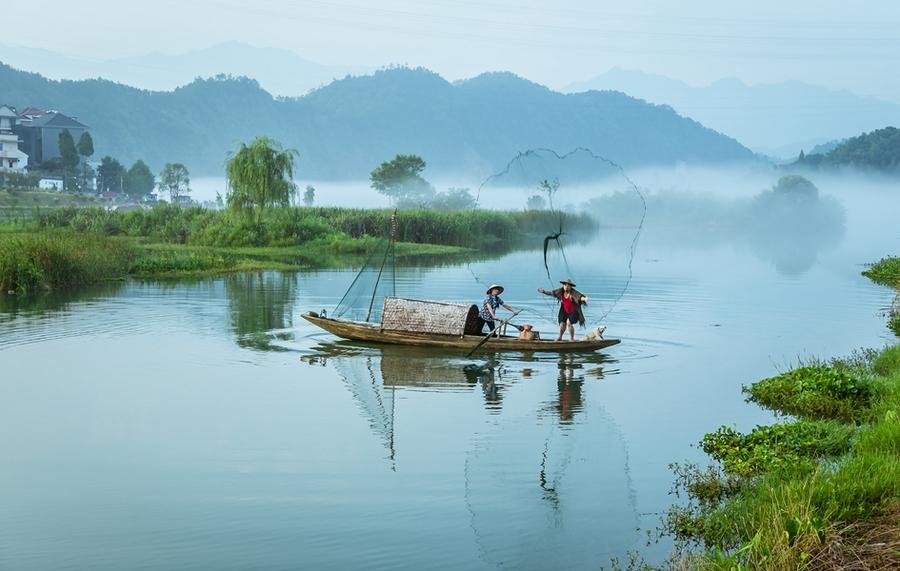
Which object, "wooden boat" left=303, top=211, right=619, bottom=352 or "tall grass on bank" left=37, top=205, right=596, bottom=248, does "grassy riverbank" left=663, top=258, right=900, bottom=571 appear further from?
"tall grass on bank" left=37, top=205, right=596, bottom=248

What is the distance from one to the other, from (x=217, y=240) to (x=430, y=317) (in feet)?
118

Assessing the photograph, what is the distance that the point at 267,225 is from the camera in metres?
58.7

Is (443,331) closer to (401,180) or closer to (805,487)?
(805,487)

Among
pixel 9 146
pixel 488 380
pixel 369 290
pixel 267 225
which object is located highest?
pixel 9 146

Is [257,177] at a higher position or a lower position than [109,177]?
lower

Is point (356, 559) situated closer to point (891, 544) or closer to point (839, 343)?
point (891, 544)

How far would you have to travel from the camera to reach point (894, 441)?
1167cm

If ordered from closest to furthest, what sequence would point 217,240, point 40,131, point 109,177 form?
point 217,240 < point 109,177 < point 40,131

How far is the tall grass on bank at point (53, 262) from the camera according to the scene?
34.4 meters

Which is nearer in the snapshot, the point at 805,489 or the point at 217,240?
the point at 805,489

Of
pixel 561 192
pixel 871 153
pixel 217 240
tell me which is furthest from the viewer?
pixel 871 153

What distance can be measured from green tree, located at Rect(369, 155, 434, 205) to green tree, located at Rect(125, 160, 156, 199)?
30.1 meters

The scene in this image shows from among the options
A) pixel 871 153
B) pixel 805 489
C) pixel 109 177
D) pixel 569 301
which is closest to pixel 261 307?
pixel 569 301

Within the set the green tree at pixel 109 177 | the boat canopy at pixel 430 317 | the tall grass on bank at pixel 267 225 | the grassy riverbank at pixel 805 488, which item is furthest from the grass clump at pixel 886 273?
the green tree at pixel 109 177
